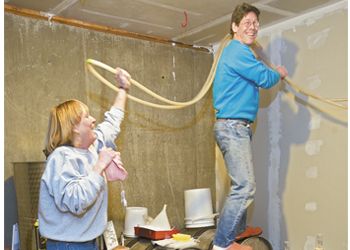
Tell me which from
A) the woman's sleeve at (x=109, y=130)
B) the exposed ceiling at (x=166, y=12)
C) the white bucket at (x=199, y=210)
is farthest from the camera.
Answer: the white bucket at (x=199, y=210)

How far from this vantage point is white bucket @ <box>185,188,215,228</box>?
12.5 ft

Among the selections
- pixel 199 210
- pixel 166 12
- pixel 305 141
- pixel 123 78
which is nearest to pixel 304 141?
pixel 305 141

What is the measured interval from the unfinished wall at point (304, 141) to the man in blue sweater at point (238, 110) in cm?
86

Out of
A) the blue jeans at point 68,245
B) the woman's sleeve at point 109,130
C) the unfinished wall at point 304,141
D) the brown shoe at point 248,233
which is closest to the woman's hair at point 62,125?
the woman's sleeve at point 109,130

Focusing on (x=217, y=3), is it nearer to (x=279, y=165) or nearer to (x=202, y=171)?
(x=279, y=165)

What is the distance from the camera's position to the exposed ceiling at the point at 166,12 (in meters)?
3.27

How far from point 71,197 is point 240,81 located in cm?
138

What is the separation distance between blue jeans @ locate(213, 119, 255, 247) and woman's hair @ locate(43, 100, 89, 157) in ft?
3.30

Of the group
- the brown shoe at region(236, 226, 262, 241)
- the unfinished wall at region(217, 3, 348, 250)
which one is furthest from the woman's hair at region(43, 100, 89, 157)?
the unfinished wall at region(217, 3, 348, 250)

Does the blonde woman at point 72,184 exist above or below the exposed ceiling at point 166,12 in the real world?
below

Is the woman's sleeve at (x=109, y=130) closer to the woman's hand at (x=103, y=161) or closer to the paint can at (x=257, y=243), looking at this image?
the woman's hand at (x=103, y=161)

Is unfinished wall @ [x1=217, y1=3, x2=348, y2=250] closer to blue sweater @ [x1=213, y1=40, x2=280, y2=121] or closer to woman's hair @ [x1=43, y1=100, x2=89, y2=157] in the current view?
blue sweater @ [x1=213, y1=40, x2=280, y2=121]

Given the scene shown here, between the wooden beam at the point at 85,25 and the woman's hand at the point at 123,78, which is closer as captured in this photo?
the woman's hand at the point at 123,78

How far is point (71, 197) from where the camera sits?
182cm
